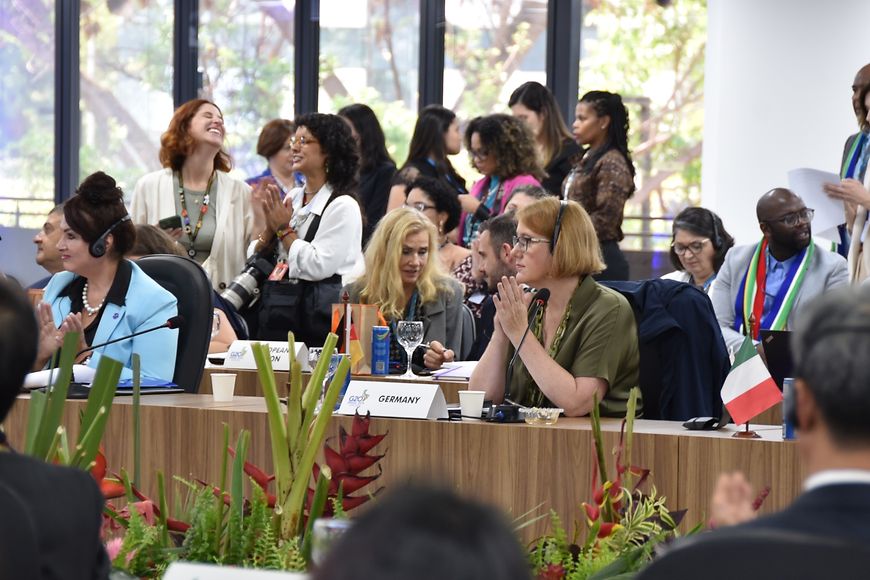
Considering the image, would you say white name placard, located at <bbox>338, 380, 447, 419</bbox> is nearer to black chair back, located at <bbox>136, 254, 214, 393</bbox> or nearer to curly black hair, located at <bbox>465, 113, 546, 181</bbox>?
black chair back, located at <bbox>136, 254, 214, 393</bbox>

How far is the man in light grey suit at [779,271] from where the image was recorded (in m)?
5.10

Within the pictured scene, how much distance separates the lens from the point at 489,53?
8750 mm

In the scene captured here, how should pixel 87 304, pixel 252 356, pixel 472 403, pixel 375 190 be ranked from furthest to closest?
pixel 375 190 → pixel 252 356 → pixel 87 304 → pixel 472 403

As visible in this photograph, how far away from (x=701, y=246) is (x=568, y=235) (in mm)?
2561

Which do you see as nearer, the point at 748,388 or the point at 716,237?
the point at 748,388

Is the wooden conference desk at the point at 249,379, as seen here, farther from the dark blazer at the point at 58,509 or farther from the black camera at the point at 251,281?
the dark blazer at the point at 58,509

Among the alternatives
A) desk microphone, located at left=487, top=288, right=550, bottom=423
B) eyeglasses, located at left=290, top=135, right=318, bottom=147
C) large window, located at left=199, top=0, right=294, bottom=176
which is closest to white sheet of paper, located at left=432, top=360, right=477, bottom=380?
desk microphone, located at left=487, top=288, right=550, bottom=423

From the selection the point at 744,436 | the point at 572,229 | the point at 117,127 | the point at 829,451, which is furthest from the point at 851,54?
the point at 829,451

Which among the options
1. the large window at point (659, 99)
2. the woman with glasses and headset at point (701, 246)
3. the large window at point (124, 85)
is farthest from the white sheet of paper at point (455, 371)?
the large window at point (124, 85)

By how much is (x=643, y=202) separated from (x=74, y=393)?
5.55 m

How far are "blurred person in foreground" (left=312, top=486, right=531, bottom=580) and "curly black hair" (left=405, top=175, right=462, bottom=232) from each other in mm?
5081

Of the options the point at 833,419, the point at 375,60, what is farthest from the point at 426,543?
the point at 375,60

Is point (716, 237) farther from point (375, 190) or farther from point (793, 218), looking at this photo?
point (375, 190)

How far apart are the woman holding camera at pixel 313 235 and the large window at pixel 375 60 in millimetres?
3587
